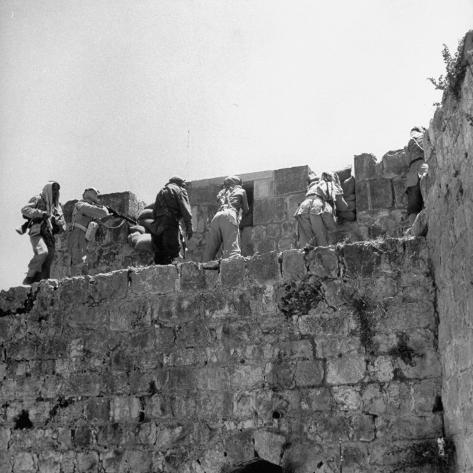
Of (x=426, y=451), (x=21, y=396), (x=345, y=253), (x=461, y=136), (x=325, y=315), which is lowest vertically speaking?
(x=426, y=451)

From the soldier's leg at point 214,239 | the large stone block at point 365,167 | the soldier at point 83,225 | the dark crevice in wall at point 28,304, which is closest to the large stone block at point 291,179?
the large stone block at point 365,167

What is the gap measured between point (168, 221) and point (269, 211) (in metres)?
1.69

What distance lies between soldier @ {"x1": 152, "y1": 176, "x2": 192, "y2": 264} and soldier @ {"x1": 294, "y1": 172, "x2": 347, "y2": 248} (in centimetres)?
139

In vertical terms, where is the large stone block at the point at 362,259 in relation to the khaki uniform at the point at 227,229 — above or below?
below

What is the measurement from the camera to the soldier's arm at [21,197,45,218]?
11.2 meters

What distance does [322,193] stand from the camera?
409 inches

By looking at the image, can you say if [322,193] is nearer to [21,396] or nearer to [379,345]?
[379,345]

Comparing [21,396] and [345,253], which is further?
[21,396]

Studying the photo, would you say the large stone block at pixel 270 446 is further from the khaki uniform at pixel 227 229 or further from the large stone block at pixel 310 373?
the khaki uniform at pixel 227 229

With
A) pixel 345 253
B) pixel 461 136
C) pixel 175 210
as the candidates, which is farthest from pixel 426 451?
pixel 175 210

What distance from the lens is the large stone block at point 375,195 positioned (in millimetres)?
11367

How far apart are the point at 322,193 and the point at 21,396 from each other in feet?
13.1

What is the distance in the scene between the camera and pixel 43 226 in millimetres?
11203

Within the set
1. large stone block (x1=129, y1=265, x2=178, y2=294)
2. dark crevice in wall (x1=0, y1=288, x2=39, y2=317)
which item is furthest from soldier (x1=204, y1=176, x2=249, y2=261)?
dark crevice in wall (x1=0, y1=288, x2=39, y2=317)
